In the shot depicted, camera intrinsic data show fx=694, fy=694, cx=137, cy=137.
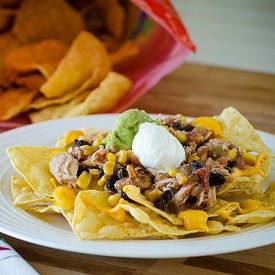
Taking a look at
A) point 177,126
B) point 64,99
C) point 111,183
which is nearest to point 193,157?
point 177,126

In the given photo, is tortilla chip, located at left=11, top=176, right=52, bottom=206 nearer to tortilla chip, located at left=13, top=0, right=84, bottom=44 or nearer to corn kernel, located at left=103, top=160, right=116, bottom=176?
corn kernel, located at left=103, top=160, right=116, bottom=176

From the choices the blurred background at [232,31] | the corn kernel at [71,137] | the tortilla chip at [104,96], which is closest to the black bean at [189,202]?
the corn kernel at [71,137]

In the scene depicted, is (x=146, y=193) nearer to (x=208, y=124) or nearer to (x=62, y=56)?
(x=208, y=124)

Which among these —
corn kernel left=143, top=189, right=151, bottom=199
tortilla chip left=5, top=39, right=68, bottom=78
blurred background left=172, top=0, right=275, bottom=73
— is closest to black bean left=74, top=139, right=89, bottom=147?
corn kernel left=143, top=189, right=151, bottom=199

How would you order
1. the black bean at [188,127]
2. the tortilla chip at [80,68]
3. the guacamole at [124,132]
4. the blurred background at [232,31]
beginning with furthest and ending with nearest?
1. the blurred background at [232,31]
2. the tortilla chip at [80,68]
3. the black bean at [188,127]
4. the guacamole at [124,132]

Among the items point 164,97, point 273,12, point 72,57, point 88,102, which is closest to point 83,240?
point 88,102

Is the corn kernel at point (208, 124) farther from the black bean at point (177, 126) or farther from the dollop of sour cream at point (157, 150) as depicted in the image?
the dollop of sour cream at point (157, 150)
